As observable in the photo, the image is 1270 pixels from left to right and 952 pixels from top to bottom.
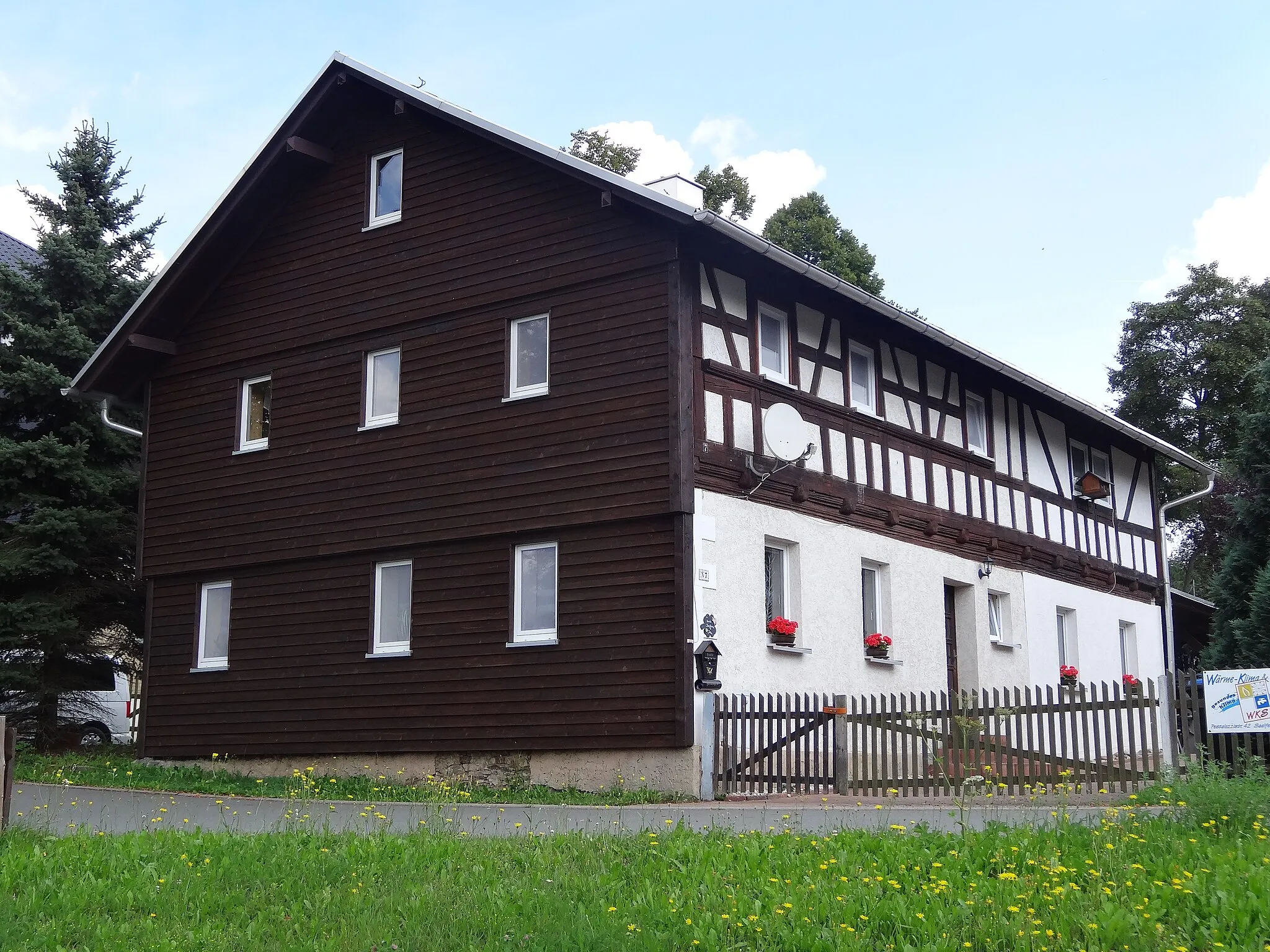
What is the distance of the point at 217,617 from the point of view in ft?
70.3

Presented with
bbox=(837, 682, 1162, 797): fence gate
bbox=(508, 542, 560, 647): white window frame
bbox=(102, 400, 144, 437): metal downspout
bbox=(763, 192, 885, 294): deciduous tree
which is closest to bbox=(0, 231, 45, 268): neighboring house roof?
bbox=(102, 400, 144, 437): metal downspout

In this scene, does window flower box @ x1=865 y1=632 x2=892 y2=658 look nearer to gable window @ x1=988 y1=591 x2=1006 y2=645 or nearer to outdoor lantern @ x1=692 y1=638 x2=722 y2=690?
outdoor lantern @ x1=692 y1=638 x2=722 y2=690

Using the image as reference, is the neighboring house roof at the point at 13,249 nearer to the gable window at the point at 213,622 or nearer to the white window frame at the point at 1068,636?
the gable window at the point at 213,622

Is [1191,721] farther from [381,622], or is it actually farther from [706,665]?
[381,622]

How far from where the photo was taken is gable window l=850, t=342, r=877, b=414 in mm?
20156

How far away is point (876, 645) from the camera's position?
63.0 feet

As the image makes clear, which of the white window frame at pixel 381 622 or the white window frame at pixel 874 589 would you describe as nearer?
the white window frame at pixel 381 622

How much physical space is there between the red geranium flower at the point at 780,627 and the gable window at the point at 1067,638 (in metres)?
9.09

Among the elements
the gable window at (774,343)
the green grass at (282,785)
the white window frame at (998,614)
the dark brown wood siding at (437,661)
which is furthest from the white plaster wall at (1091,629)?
the green grass at (282,785)

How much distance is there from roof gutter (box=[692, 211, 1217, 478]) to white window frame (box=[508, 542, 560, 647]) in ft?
13.7

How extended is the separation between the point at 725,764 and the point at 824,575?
3.64 m

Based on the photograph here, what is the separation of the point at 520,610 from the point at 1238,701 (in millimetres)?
8330

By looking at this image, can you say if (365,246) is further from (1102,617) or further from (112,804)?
(1102,617)

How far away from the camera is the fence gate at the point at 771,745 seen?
15.6 m
